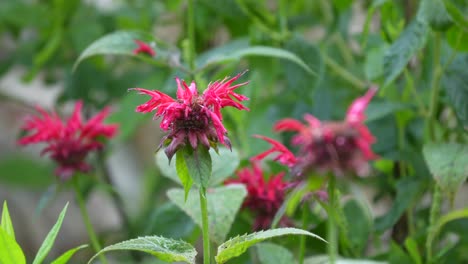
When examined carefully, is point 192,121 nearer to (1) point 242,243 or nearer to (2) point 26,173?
(1) point 242,243

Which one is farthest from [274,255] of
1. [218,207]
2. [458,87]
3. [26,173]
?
[26,173]

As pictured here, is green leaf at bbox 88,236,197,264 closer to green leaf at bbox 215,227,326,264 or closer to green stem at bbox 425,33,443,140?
green leaf at bbox 215,227,326,264

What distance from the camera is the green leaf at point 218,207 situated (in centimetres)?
60

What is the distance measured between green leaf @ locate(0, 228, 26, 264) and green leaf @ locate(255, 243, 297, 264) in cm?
20

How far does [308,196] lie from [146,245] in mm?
145

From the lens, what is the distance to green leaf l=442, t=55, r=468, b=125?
0.71m

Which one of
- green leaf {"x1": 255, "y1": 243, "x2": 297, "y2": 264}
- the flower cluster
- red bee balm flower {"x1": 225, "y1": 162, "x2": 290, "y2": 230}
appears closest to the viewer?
the flower cluster

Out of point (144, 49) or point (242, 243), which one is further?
point (144, 49)

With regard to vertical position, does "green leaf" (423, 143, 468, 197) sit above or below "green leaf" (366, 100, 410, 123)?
below

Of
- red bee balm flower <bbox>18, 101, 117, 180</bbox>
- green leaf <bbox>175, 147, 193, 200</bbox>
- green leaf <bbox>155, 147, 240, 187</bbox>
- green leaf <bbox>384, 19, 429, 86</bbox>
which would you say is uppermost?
green leaf <bbox>384, 19, 429, 86</bbox>

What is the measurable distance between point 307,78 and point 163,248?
41cm

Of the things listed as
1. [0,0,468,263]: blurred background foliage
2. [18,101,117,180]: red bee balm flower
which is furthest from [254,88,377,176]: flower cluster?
[18,101,117,180]: red bee balm flower

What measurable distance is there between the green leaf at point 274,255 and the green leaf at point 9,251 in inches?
7.9

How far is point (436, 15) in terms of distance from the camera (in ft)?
2.15
